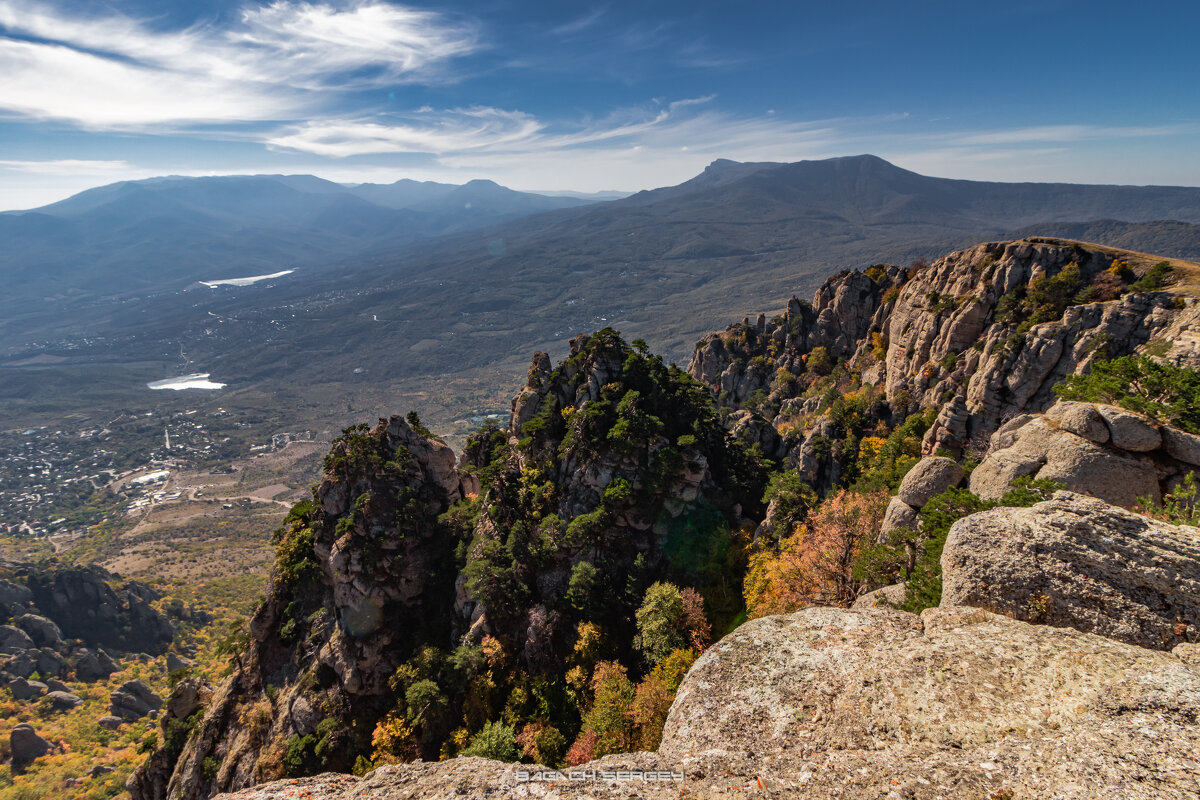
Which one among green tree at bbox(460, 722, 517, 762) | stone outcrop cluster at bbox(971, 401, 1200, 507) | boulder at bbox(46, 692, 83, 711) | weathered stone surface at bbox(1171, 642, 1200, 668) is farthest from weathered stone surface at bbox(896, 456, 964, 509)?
boulder at bbox(46, 692, 83, 711)

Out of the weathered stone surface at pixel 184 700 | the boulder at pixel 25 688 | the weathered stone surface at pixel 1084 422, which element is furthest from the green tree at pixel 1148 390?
the boulder at pixel 25 688

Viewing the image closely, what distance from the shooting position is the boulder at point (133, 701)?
86.3 metres

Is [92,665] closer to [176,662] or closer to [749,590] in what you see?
[176,662]

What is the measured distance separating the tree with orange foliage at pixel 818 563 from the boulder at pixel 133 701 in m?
114

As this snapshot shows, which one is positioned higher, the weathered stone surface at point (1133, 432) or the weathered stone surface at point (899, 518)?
the weathered stone surface at point (1133, 432)

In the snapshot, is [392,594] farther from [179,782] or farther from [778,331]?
[778,331]

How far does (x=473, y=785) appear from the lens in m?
13.2

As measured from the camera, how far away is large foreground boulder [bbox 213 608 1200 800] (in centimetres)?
929

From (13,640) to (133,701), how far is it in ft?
110

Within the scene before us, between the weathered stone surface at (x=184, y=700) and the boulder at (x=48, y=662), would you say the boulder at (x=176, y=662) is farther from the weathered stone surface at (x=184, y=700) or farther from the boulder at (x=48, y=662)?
the weathered stone surface at (x=184, y=700)

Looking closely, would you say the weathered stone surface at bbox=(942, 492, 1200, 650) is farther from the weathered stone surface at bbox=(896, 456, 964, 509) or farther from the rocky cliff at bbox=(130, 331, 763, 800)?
the rocky cliff at bbox=(130, 331, 763, 800)

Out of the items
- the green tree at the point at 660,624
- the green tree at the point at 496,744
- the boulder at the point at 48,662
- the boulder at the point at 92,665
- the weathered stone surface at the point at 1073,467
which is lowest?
the boulder at the point at 92,665

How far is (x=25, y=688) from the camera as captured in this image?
3501 inches

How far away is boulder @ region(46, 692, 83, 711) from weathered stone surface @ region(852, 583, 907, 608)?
132929mm
